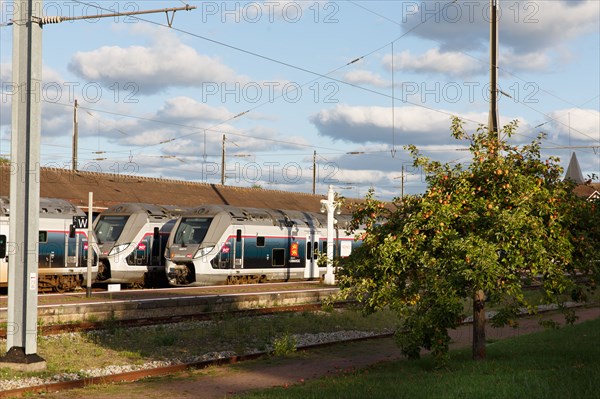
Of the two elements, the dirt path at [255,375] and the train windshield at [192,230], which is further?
the train windshield at [192,230]

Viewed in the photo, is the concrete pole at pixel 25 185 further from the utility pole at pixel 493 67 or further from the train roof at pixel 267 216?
the train roof at pixel 267 216

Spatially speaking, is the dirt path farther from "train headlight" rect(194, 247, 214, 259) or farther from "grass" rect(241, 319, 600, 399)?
"train headlight" rect(194, 247, 214, 259)

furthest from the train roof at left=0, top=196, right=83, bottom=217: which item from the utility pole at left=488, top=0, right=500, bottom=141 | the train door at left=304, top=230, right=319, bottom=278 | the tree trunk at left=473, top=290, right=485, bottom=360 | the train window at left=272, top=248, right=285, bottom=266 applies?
the tree trunk at left=473, top=290, right=485, bottom=360

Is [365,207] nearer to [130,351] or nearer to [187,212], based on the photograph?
[130,351]

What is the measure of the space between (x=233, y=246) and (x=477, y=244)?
21.1m

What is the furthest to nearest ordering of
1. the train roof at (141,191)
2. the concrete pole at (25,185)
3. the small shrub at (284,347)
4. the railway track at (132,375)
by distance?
the train roof at (141,191), the small shrub at (284,347), the concrete pole at (25,185), the railway track at (132,375)

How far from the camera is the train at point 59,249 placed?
1203 inches

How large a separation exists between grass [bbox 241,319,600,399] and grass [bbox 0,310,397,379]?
13.8 ft

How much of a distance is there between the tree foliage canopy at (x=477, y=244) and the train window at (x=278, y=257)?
68.9 feet

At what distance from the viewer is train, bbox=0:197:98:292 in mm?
30562

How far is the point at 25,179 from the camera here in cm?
1545

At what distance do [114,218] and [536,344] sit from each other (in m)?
20.8

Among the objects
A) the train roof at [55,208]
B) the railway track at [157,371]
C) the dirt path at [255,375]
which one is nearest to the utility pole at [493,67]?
the railway track at [157,371]

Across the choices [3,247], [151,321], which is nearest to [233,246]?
[3,247]
